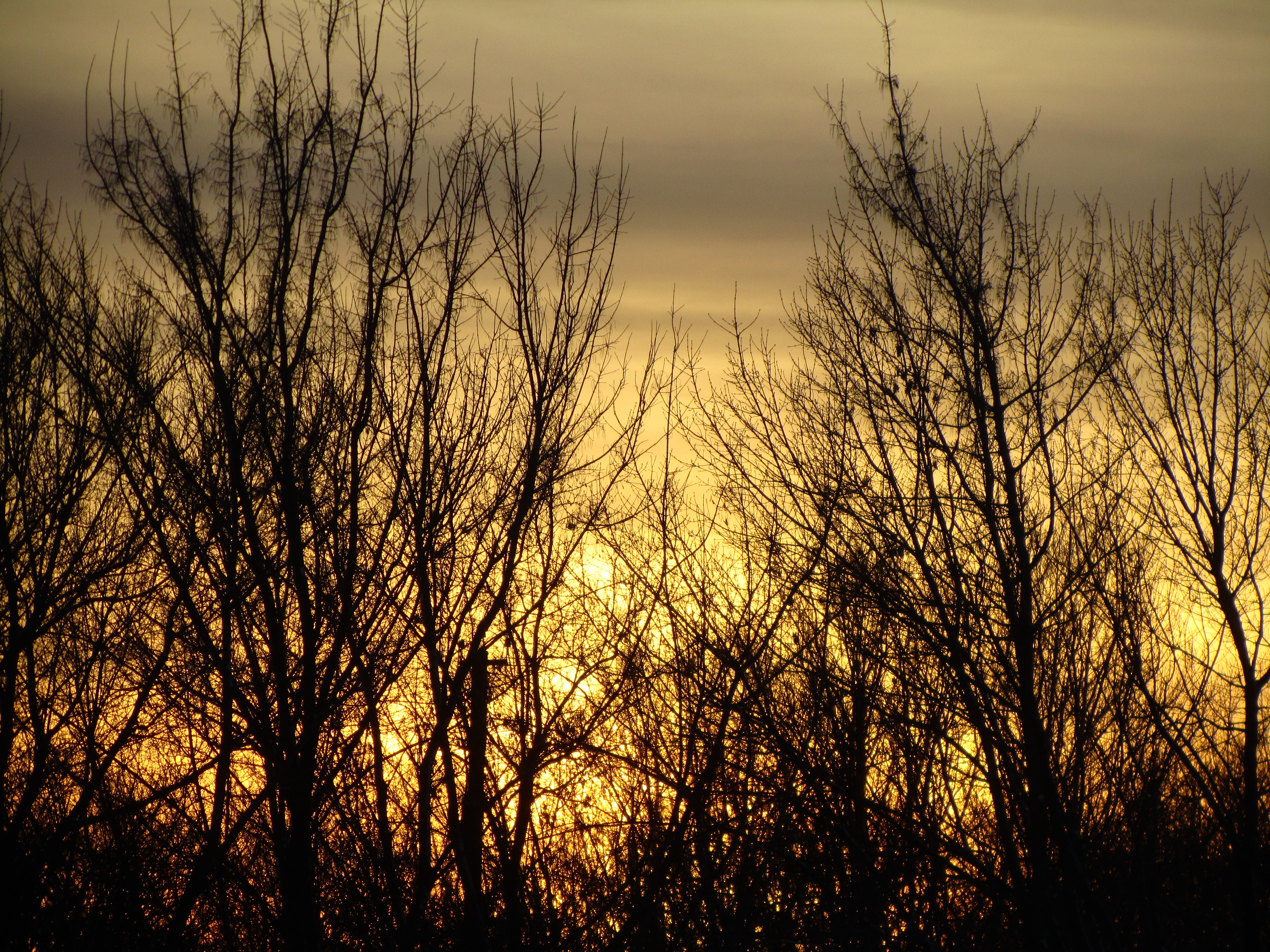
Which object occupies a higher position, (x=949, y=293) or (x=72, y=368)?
(x=949, y=293)

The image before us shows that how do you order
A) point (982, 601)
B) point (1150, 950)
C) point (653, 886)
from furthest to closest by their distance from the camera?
1. point (1150, 950)
2. point (982, 601)
3. point (653, 886)

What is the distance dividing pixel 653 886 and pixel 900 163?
18.8 feet

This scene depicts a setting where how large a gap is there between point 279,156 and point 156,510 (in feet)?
6.27

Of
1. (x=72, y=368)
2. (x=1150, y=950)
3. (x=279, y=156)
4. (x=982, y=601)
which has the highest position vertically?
(x=279, y=156)

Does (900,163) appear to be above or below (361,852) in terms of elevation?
above

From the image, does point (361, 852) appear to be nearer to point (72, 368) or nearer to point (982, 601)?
point (72, 368)

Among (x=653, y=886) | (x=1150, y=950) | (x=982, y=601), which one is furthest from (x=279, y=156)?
(x=1150, y=950)

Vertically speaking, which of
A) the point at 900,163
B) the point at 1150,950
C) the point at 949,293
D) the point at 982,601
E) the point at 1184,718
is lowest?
the point at 1150,950

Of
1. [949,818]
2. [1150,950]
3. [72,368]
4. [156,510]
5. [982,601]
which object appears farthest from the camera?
[949,818]

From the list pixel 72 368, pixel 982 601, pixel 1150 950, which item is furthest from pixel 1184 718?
pixel 72 368

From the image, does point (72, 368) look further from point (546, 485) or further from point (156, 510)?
point (546, 485)

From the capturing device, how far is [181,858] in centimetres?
868

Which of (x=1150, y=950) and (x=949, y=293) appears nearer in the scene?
(x=949, y=293)

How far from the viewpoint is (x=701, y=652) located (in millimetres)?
8492
